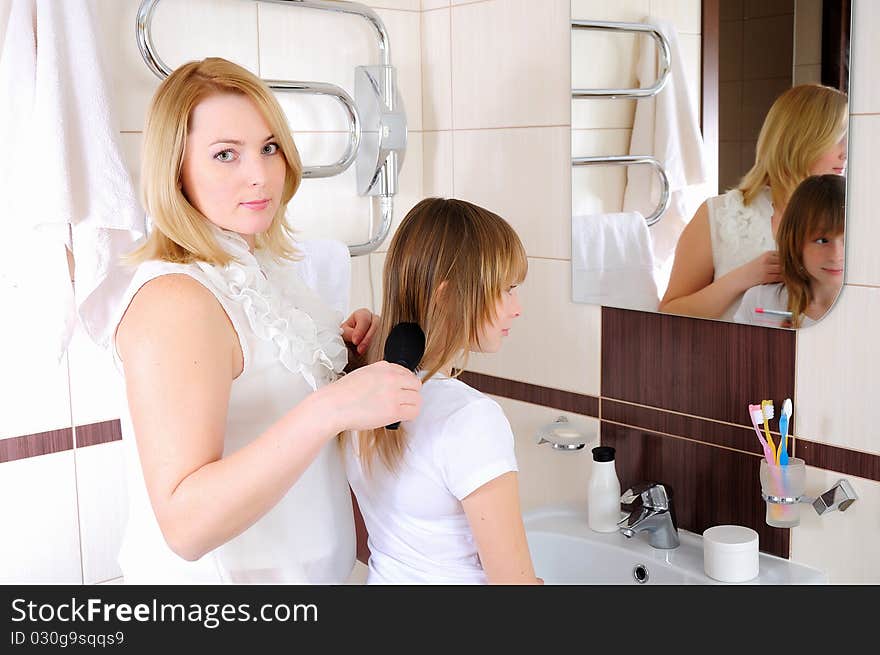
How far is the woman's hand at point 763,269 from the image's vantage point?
146 centimetres

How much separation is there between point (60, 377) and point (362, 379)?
34.3 inches

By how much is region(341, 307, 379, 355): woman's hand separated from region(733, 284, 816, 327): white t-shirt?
0.58 m

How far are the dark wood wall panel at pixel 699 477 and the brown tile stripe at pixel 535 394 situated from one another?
0.19 feet

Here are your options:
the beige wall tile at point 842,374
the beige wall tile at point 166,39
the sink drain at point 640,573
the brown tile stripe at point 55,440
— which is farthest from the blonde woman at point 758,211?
the brown tile stripe at point 55,440

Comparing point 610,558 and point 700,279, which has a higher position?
point 700,279

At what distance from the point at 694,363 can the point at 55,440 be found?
→ 1.11 m

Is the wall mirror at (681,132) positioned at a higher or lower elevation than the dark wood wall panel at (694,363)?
higher

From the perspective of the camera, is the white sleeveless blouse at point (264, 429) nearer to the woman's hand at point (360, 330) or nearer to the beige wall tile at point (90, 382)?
the woman's hand at point (360, 330)

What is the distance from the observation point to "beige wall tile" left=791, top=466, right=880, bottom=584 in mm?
1416

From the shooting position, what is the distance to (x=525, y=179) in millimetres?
1898

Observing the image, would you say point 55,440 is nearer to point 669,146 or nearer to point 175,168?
point 175,168

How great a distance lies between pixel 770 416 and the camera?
4.80 feet

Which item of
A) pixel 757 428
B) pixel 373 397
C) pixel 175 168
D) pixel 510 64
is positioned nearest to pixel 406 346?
pixel 373 397

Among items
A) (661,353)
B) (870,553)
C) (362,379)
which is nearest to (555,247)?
(661,353)
